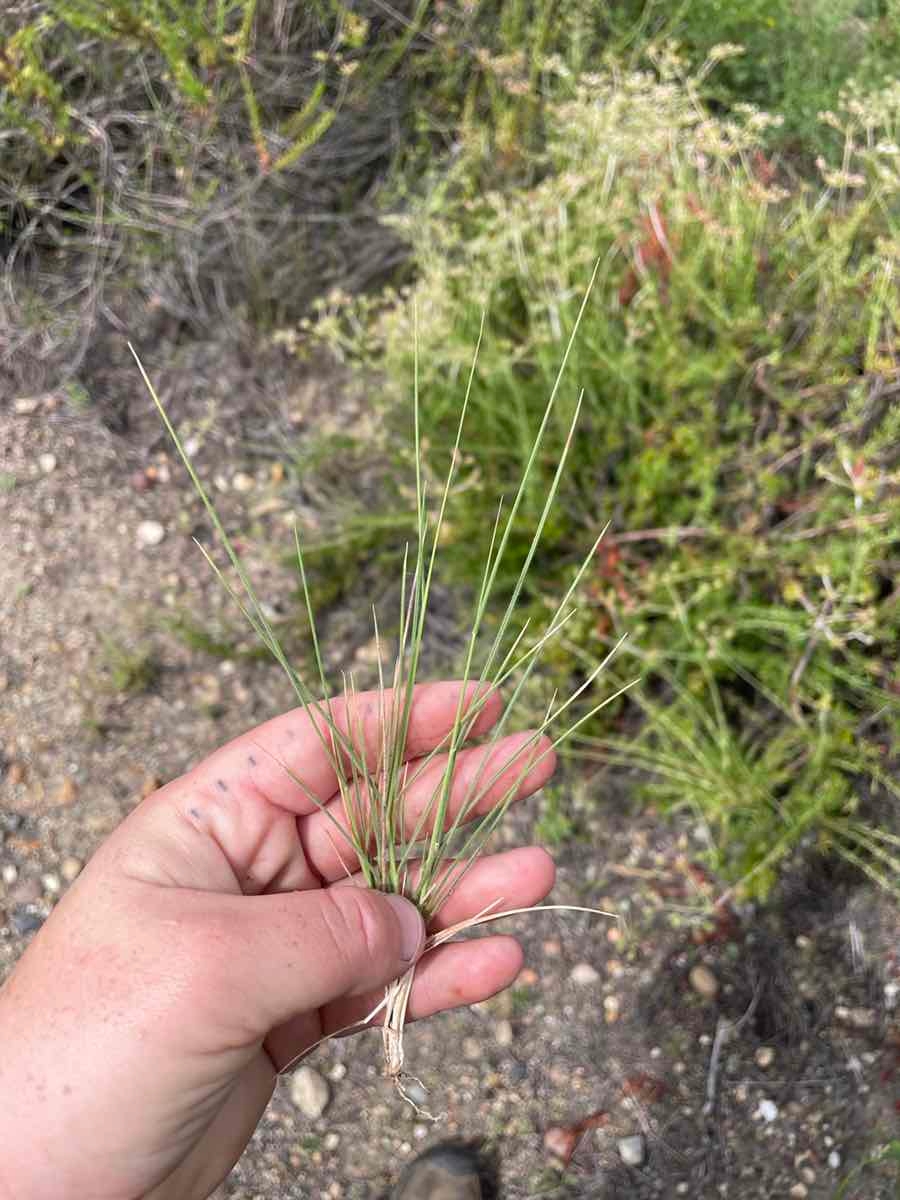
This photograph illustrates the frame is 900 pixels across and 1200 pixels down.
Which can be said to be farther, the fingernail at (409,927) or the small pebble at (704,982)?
the small pebble at (704,982)

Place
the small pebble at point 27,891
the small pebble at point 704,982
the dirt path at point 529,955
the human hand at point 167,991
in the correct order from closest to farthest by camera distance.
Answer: the human hand at point 167,991
the dirt path at point 529,955
the small pebble at point 704,982
the small pebble at point 27,891

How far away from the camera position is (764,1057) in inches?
70.1

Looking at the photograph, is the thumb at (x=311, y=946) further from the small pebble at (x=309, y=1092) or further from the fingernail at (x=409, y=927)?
the small pebble at (x=309, y=1092)

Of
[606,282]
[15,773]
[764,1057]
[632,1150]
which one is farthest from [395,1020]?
[606,282]

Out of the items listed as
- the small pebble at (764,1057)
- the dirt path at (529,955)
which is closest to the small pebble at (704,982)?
the dirt path at (529,955)

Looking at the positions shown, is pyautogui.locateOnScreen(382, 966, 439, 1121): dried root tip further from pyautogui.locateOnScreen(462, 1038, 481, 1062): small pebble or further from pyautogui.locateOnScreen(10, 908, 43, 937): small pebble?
pyautogui.locateOnScreen(10, 908, 43, 937): small pebble

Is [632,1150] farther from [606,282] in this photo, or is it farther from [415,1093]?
[606,282]

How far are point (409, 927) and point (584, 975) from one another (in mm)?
735

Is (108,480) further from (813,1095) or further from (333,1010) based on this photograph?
(813,1095)

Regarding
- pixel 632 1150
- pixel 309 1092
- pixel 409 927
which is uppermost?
pixel 409 927

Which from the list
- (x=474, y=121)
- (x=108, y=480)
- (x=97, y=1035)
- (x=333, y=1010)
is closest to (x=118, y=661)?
(x=108, y=480)

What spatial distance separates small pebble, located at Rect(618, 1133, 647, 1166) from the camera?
1742 mm

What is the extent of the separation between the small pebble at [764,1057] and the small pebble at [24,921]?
147cm

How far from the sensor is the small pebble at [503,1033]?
186 cm
